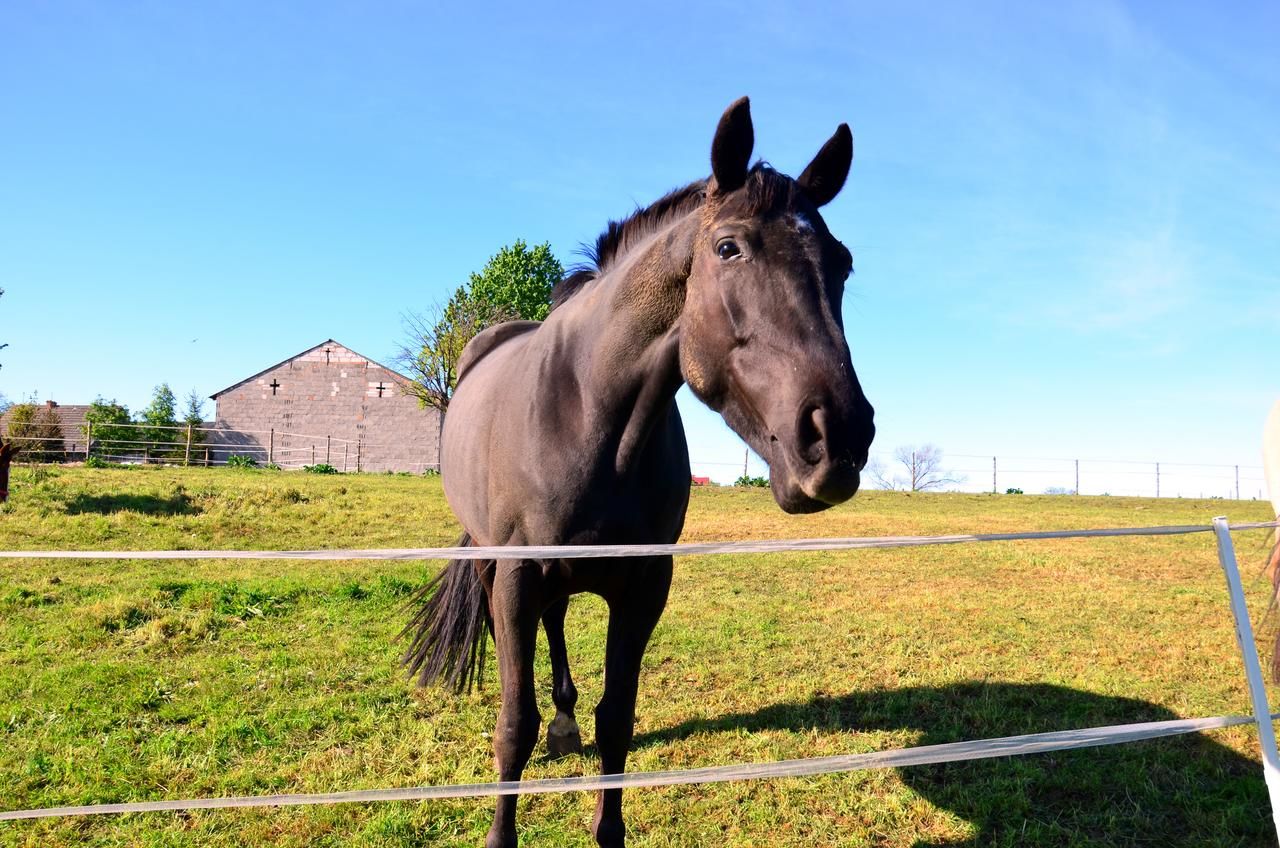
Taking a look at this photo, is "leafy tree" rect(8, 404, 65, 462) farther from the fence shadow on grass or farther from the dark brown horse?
the dark brown horse

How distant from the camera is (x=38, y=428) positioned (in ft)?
89.9

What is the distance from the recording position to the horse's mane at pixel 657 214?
2.22 meters

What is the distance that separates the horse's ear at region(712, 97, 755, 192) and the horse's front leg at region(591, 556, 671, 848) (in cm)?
145

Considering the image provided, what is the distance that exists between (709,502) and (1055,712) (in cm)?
1320

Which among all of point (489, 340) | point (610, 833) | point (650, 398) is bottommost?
point (610, 833)

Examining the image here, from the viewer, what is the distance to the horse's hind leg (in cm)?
420

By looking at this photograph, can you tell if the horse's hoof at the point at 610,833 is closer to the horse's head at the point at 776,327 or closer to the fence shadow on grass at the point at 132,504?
the horse's head at the point at 776,327

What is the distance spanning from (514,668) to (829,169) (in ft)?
7.04

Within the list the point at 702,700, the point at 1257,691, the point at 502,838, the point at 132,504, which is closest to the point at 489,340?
the point at 702,700

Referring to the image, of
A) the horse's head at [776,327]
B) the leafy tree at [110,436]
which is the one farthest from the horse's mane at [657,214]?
the leafy tree at [110,436]

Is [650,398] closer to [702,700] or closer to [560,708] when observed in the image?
[560,708]

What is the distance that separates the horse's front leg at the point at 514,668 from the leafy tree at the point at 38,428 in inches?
1173

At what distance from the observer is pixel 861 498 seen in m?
20.8

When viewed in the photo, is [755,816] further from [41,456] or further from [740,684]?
[41,456]
